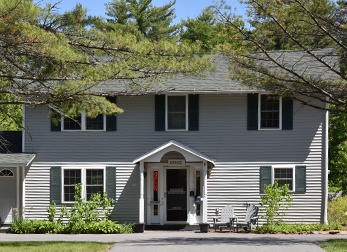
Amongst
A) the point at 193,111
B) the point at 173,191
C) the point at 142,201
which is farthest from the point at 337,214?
the point at 142,201

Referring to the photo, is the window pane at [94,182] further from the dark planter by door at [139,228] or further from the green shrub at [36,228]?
the dark planter by door at [139,228]

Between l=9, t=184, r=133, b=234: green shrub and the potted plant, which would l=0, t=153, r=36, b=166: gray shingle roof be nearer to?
l=9, t=184, r=133, b=234: green shrub

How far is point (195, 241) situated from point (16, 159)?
832 cm

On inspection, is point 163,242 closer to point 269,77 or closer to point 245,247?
point 245,247

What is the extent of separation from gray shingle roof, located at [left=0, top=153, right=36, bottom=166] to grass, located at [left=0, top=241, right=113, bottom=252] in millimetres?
5672

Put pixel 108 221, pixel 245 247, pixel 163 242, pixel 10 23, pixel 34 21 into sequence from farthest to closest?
1. pixel 108 221
2. pixel 163 242
3. pixel 245 247
4. pixel 34 21
5. pixel 10 23

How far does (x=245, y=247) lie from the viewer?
1953cm

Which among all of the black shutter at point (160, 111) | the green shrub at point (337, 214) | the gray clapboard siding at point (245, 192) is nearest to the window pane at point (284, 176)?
the gray clapboard siding at point (245, 192)

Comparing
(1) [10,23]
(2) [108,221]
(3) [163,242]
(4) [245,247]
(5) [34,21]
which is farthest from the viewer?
(2) [108,221]

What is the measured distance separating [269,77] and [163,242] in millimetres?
5778

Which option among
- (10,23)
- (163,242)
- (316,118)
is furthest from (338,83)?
(10,23)

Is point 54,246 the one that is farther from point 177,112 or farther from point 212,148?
point 212,148

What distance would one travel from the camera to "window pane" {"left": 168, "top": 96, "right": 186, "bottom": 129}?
90.0 feet

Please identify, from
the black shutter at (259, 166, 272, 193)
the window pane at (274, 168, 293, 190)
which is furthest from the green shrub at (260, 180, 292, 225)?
the window pane at (274, 168, 293, 190)
